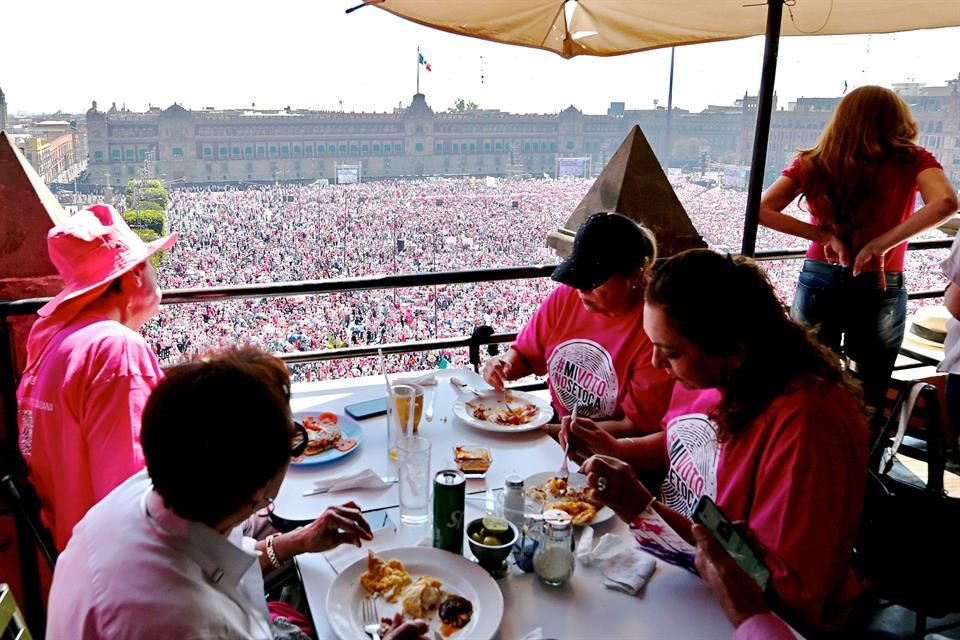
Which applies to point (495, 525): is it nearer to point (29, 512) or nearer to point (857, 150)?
point (29, 512)

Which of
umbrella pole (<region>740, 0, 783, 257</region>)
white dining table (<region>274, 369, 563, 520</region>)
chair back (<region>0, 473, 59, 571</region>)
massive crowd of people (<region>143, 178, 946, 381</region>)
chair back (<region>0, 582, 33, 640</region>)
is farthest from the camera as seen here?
massive crowd of people (<region>143, 178, 946, 381</region>)

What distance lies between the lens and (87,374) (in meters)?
1.73

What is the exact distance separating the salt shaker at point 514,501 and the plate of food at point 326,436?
0.55 meters

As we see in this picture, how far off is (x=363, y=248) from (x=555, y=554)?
940 centimetres

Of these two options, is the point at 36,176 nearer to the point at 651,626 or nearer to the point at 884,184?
the point at 651,626

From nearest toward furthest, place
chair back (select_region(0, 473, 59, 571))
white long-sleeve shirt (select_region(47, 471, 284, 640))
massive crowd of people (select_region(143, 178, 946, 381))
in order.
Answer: white long-sleeve shirt (select_region(47, 471, 284, 640))
chair back (select_region(0, 473, 59, 571))
massive crowd of people (select_region(143, 178, 946, 381))

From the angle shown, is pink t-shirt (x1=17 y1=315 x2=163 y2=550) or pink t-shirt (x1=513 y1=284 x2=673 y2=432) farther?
pink t-shirt (x1=513 y1=284 x2=673 y2=432)

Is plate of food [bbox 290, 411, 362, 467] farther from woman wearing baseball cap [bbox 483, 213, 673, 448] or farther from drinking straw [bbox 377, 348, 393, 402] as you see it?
woman wearing baseball cap [bbox 483, 213, 673, 448]

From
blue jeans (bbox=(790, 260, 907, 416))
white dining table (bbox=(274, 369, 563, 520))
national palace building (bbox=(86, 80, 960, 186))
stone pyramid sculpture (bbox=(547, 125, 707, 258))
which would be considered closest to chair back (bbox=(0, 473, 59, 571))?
white dining table (bbox=(274, 369, 563, 520))

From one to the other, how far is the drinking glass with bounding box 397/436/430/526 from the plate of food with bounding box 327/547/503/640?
15 cm

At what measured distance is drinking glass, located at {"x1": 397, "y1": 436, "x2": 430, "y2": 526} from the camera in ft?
4.91

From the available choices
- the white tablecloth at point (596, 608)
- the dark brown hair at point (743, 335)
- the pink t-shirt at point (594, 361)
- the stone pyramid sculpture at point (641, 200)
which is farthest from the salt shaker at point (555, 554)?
the stone pyramid sculpture at point (641, 200)

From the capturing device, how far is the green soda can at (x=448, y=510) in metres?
1.36

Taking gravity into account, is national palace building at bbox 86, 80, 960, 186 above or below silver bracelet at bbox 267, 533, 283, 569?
above
